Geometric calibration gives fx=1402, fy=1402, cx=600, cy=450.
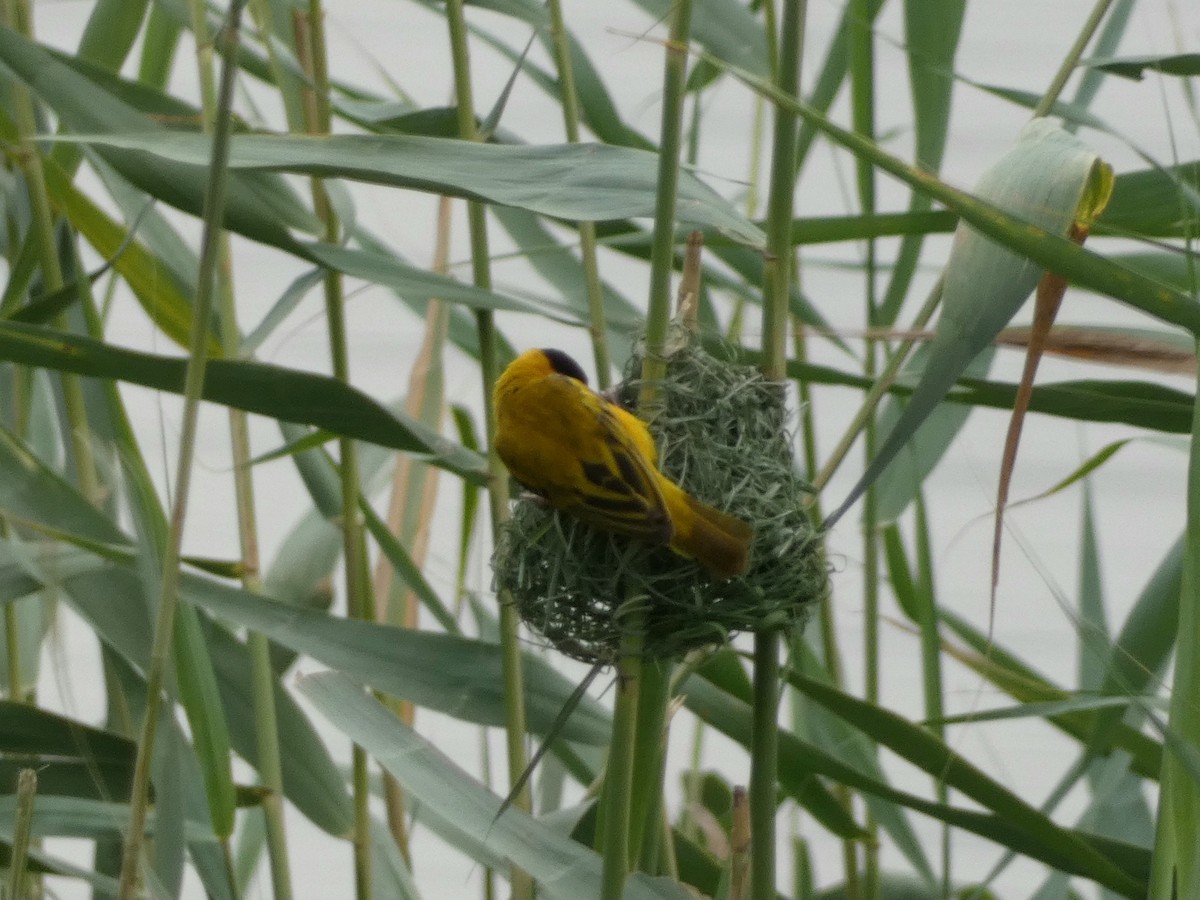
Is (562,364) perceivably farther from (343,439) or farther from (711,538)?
(711,538)

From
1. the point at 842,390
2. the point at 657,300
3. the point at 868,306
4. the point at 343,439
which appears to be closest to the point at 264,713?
the point at 343,439

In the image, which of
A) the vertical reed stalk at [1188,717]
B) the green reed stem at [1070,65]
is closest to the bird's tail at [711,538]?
the vertical reed stalk at [1188,717]

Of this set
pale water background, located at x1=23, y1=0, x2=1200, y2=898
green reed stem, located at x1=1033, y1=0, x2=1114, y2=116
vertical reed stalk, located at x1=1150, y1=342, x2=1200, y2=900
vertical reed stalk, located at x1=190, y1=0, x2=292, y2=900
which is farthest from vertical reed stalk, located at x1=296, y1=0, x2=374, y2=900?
pale water background, located at x1=23, y1=0, x2=1200, y2=898

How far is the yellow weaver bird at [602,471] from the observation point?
121cm

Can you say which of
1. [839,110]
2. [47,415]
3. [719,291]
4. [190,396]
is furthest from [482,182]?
[839,110]

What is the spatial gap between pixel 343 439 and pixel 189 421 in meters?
0.57

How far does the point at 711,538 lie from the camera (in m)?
1.20

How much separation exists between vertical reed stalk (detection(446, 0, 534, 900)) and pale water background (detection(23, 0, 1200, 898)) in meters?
2.25

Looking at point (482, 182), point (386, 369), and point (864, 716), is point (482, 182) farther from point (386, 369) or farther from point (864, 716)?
point (386, 369)

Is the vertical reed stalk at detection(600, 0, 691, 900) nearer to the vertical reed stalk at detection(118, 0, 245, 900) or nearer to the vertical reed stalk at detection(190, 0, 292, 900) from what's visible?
the vertical reed stalk at detection(118, 0, 245, 900)

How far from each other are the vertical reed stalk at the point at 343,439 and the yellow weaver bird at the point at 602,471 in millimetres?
219

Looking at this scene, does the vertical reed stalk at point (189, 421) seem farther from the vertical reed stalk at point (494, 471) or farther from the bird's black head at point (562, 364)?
the bird's black head at point (562, 364)

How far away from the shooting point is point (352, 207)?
5.19ft

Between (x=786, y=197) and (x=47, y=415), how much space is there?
1415 mm
